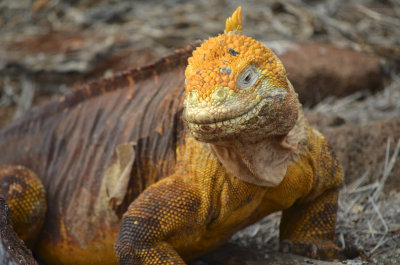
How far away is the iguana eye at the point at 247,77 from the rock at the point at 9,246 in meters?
1.40

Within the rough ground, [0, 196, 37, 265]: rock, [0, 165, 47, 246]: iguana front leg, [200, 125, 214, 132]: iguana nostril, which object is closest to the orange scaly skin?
[200, 125, 214, 132]: iguana nostril

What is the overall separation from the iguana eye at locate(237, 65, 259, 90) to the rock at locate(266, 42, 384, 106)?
4232 mm

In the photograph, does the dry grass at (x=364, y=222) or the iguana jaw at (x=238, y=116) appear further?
the dry grass at (x=364, y=222)

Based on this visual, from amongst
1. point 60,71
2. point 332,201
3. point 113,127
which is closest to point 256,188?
point 332,201

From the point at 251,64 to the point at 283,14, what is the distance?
18.9 ft

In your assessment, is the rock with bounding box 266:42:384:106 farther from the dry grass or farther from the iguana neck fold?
the iguana neck fold

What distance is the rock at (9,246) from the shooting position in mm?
2686

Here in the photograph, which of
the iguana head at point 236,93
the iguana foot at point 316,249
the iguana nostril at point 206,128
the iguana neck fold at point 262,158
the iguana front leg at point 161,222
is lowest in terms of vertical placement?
the iguana foot at point 316,249

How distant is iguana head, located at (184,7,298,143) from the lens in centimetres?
251

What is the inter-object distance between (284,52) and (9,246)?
5.04 meters

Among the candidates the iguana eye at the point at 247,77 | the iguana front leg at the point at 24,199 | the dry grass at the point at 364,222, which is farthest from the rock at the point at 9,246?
the dry grass at the point at 364,222

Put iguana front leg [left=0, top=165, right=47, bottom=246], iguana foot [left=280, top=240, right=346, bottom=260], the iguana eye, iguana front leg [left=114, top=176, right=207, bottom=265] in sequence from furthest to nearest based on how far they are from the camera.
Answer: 1. iguana front leg [left=0, top=165, right=47, bottom=246]
2. iguana foot [left=280, top=240, right=346, bottom=260]
3. iguana front leg [left=114, top=176, right=207, bottom=265]
4. the iguana eye

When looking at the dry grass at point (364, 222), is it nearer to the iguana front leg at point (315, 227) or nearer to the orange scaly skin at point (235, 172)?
the iguana front leg at point (315, 227)

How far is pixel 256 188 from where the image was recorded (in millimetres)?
3189
